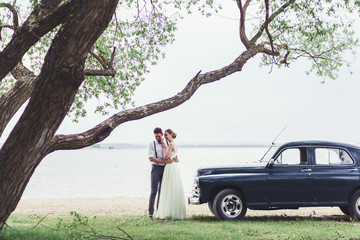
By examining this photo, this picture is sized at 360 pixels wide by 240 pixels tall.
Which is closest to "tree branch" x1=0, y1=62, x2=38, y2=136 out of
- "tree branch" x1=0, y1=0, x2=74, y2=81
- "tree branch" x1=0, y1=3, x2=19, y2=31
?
"tree branch" x1=0, y1=3, x2=19, y2=31

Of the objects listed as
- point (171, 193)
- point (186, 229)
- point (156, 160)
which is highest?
point (156, 160)

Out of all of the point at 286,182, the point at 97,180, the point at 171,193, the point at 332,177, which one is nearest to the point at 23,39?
the point at 171,193

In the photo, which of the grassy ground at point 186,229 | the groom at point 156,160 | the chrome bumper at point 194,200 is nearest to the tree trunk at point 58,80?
the grassy ground at point 186,229

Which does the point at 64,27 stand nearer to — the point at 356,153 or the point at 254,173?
the point at 254,173

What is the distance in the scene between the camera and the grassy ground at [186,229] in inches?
374

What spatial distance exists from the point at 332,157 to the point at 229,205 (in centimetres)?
290

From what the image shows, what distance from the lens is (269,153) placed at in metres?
13.0

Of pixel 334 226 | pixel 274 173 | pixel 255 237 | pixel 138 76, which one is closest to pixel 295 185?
pixel 274 173

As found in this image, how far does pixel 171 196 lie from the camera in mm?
12484

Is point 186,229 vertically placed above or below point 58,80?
below

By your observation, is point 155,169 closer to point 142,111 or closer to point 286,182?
point 142,111

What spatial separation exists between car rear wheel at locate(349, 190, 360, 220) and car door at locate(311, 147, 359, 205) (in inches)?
6.0

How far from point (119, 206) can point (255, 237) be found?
8069mm

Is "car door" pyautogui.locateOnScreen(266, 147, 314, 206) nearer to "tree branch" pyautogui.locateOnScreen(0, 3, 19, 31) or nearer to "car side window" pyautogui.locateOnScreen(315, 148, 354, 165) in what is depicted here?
"car side window" pyautogui.locateOnScreen(315, 148, 354, 165)
